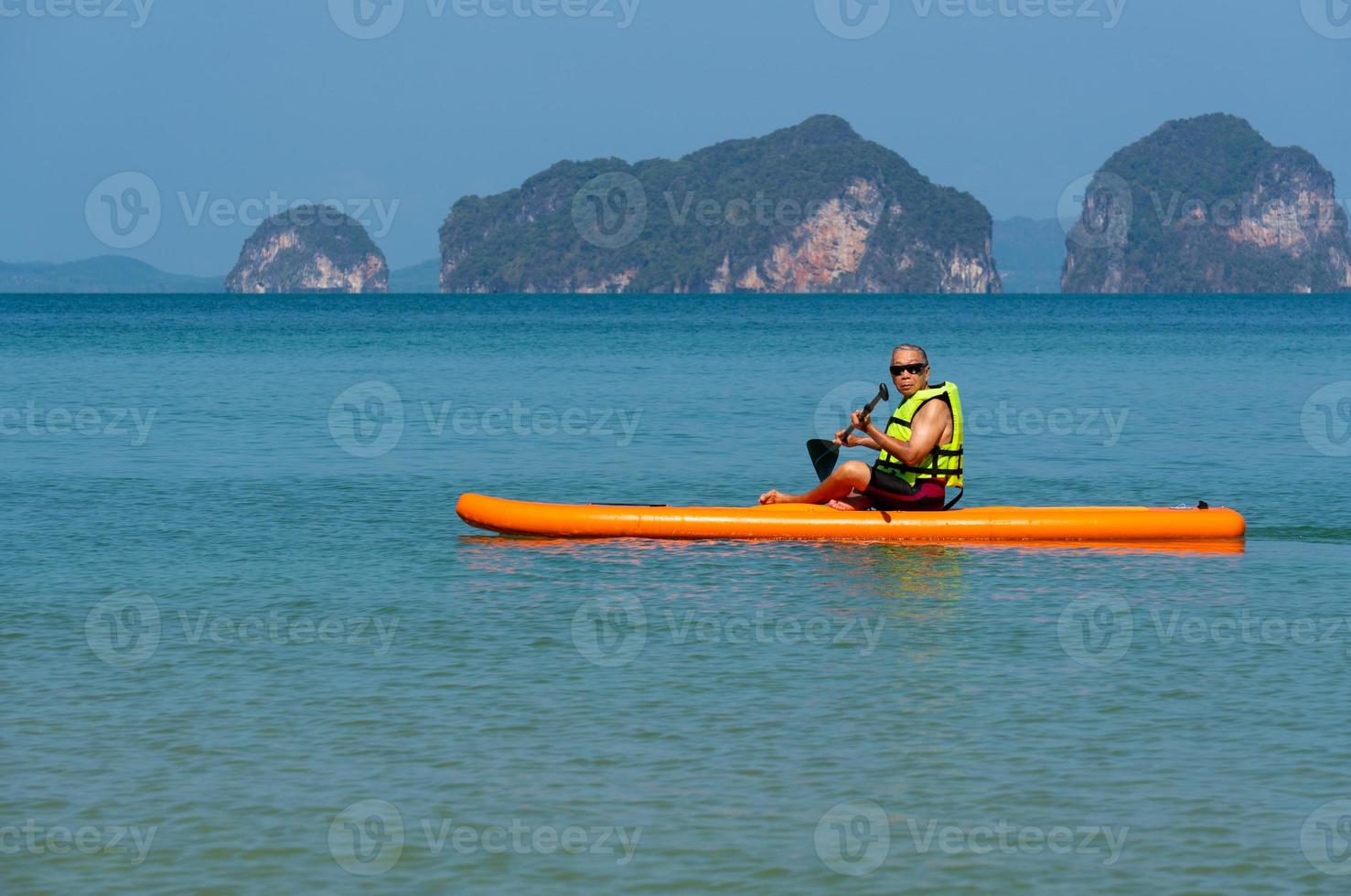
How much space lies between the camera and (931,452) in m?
12.1

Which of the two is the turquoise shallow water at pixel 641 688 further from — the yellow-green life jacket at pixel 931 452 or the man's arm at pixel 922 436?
the man's arm at pixel 922 436

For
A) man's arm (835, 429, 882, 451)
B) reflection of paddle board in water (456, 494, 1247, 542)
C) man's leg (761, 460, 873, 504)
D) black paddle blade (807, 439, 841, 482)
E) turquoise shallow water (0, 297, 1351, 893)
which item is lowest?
turquoise shallow water (0, 297, 1351, 893)

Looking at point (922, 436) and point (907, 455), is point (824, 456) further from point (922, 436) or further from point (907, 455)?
point (922, 436)

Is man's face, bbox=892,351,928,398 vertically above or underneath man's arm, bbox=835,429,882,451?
above

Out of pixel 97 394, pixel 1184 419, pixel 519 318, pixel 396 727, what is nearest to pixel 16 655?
pixel 396 727

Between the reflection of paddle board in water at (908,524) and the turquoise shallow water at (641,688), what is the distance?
171mm

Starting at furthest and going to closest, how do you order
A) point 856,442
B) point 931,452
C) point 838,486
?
point 838,486, point 931,452, point 856,442

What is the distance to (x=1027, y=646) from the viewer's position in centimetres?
908

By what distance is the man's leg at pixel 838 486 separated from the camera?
1202 cm

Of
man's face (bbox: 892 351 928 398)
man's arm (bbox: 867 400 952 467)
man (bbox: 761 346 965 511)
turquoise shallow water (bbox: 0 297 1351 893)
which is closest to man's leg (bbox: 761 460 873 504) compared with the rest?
man (bbox: 761 346 965 511)

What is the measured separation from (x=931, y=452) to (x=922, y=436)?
0.71ft

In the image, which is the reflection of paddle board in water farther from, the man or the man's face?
Answer: the man's face

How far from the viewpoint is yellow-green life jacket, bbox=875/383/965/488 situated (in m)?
11.9

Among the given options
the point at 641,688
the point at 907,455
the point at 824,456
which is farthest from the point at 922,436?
the point at 641,688
